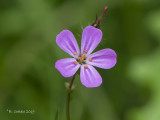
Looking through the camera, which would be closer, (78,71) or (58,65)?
(58,65)

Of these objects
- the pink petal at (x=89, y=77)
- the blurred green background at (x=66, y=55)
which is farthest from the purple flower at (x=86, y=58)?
the blurred green background at (x=66, y=55)

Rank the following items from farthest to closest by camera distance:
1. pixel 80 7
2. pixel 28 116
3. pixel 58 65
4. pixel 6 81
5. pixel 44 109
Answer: pixel 80 7
pixel 6 81
pixel 44 109
pixel 28 116
pixel 58 65

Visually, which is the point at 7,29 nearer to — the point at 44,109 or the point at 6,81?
the point at 6,81

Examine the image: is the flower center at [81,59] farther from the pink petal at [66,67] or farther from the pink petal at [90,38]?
the pink petal at [66,67]

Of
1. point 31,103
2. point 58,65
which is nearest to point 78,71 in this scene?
point 58,65

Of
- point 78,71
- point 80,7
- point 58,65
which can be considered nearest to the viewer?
point 58,65

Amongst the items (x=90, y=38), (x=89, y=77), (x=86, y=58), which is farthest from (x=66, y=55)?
(x=89, y=77)

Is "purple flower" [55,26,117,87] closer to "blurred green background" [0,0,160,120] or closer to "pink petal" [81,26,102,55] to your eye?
"pink petal" [81,26,102,55]
